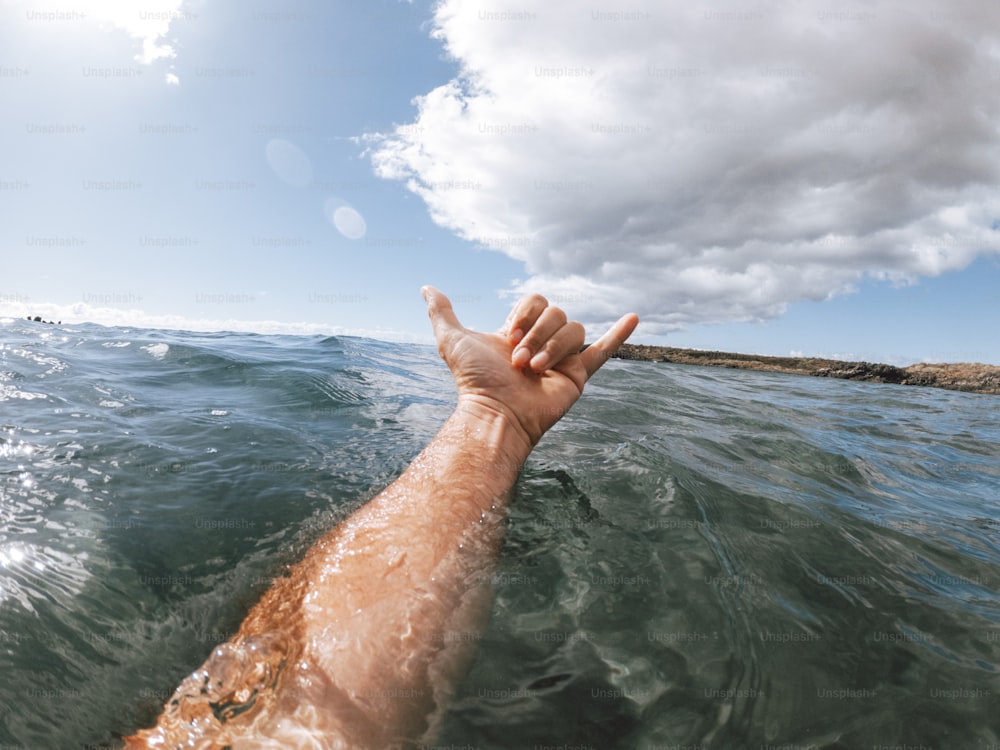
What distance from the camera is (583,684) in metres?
1.61

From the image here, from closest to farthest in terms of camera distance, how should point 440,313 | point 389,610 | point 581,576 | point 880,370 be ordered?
point 389,610
point 581,576
point 440,313
point 880,370

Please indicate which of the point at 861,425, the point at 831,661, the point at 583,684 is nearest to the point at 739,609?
the point at 831,661

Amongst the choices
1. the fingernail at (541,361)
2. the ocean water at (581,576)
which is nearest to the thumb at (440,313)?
the fingernail at (541,361)

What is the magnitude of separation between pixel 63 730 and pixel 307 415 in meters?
3.64

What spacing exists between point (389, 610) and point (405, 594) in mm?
95

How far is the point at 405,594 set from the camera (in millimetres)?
1774

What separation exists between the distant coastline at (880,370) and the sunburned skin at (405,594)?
898 inches

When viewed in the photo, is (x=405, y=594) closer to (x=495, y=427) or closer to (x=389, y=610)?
(x=389, y=610)

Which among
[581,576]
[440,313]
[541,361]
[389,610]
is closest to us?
[389,610]

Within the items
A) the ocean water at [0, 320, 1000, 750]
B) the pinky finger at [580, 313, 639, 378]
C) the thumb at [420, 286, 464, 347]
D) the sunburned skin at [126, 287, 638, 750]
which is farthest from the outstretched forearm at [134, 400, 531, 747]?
the pinky finger at [580, 313, 639, 378]

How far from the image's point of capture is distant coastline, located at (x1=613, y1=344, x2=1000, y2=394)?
75.7ft

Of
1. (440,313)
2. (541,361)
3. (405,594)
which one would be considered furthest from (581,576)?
(440,313)

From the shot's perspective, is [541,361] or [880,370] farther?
[880,370]

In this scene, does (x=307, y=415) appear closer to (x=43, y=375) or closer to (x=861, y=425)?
(x=43, y=375)
